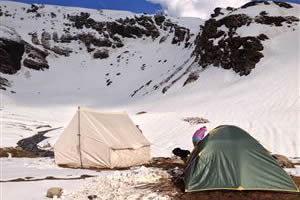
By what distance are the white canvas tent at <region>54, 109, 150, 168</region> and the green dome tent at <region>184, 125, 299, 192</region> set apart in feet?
24.7

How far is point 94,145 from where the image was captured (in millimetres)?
18156

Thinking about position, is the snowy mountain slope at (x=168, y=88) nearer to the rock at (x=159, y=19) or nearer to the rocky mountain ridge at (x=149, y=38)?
the rocky mountain ridge at (x=149, y=38)

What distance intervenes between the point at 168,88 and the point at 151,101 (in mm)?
3180

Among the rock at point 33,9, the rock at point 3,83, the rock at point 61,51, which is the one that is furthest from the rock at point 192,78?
the rock at point 33,9

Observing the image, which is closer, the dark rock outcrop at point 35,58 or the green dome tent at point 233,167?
the green dome tent at point 233,167

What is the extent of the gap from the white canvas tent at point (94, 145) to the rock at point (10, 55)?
6670 cm

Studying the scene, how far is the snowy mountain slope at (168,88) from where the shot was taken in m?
32.0

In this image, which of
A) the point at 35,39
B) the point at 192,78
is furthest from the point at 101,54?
the point at 192,78

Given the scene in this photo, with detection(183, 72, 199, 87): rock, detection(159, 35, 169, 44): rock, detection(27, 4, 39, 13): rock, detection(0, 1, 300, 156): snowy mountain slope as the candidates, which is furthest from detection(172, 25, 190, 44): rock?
detection(27, 4, 39, 13): rock

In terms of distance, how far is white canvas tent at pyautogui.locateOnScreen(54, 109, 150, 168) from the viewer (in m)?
18.1

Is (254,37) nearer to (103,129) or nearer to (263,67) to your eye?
(263,67)

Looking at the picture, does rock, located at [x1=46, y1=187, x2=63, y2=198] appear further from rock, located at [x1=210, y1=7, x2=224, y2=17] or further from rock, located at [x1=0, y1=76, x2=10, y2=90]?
rock, located at [x1=0, y1=76, x2=10, y2=90]

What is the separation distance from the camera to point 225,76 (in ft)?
154

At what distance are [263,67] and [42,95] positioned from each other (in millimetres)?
42482
